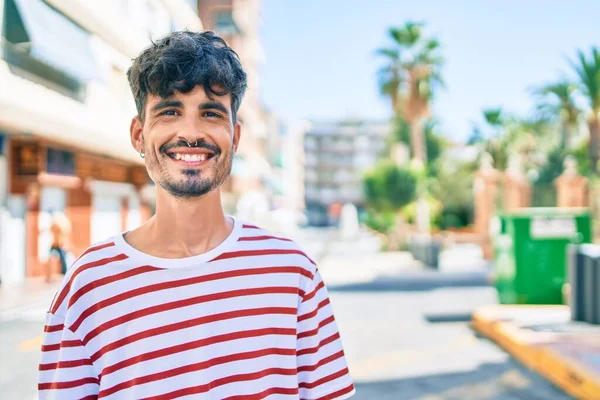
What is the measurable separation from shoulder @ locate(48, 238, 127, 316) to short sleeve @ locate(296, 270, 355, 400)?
513mm

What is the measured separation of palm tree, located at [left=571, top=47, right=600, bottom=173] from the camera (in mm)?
23125

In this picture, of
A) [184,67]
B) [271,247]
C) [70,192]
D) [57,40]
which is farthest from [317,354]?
[70,192]

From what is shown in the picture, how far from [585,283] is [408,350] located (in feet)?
8.43

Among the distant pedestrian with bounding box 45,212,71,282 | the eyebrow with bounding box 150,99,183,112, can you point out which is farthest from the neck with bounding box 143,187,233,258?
the distant pedestrian with bounding box 45,212,71,282

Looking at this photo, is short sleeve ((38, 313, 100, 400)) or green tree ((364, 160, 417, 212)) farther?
green tree ((364, 160, 417, 212))

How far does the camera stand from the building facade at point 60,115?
1342 cm

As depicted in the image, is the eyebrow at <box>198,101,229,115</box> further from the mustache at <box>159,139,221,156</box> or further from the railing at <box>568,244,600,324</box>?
the railing at <box>568,244,600,324</box>

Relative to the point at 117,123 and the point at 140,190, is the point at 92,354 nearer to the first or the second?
the point at 117,123

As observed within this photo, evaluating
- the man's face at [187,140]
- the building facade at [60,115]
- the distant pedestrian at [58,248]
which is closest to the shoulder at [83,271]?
the man's face at [187,140]

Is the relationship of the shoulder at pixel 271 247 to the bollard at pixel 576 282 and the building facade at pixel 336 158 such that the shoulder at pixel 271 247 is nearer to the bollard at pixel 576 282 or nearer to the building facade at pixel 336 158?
the bollard at pixel 576 282

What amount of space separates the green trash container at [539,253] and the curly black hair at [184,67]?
29.4 feet

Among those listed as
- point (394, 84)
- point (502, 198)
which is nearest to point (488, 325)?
point (502, 198)

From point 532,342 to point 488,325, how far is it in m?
1.43

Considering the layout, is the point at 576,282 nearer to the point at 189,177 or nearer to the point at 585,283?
the point at 585,283
